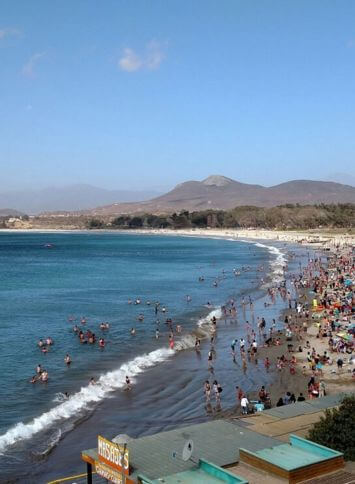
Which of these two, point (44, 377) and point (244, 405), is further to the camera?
point (44, 377)

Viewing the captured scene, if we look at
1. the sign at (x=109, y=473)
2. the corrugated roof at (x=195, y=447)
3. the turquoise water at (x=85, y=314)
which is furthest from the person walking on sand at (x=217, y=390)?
the sign at (x=109, y=473)

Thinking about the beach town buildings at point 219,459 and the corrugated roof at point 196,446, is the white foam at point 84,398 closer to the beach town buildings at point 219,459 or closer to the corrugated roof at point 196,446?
the corrugated roof at point 196,446

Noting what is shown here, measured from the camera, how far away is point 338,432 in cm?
1295

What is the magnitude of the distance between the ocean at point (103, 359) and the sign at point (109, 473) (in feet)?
19.9

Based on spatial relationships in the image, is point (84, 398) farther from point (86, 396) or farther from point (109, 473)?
point (109, 473)

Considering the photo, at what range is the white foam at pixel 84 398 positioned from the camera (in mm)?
20913

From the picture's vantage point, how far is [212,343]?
35.5 metres

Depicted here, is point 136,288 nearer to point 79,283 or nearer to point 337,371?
point 79,283

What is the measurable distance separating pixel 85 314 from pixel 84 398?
73.8ft

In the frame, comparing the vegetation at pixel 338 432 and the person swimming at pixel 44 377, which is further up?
the vegetation at pixel 338 432

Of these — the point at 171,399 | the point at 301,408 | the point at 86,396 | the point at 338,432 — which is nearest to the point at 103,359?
the point at 86,396

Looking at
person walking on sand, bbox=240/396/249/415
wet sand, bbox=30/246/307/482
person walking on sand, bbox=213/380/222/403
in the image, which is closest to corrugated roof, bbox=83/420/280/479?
wet sand, bbox=30/246/307/482

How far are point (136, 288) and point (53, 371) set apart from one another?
34.9 metres

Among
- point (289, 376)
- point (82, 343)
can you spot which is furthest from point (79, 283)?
point (289, 376)
